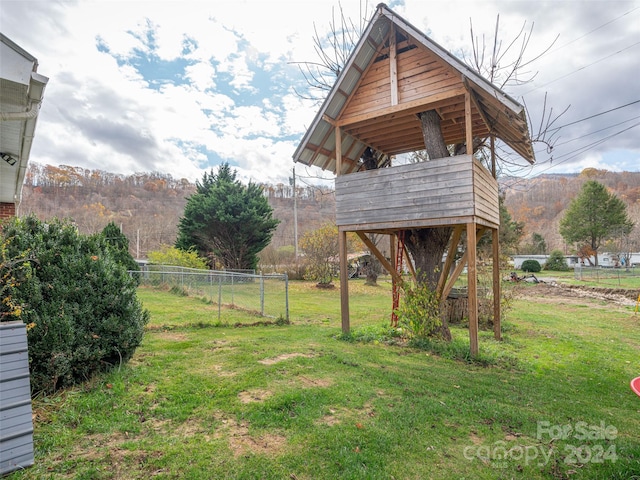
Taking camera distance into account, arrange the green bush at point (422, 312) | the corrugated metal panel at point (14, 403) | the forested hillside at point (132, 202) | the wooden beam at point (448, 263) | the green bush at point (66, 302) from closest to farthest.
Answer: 1. the corrugated metal panel at point (14, 403)
2. the green bush at point (66, 302)
3. the wooden beam at point (448, 263)
4. the green bush at point (422, 312)
5. the forested hillside at point (132, 202)

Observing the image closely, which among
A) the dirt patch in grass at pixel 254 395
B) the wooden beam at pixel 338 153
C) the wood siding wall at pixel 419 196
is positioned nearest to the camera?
the dirt patch in grass at pixel 254 395

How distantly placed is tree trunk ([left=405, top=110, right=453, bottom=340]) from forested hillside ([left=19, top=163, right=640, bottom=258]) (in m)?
31.4

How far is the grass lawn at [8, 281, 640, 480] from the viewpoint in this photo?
250cm

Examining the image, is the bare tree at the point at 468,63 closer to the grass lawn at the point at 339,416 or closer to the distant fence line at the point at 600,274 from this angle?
the grass lawn at the point at 339,416

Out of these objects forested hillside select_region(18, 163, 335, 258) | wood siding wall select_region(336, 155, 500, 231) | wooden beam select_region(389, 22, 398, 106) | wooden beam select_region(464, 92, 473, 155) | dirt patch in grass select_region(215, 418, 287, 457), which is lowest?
dirt patch in grass select_region(215, 418, 287, 457)

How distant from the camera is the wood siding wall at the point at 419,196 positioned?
226 inches

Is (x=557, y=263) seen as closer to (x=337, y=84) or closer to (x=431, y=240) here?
(x=431, y=240)

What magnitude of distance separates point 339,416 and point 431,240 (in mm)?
4866

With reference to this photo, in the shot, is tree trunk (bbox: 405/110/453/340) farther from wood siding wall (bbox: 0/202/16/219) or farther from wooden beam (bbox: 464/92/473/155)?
wood siding wall (bbox: 0/202/16/219)

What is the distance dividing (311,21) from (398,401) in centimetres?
852

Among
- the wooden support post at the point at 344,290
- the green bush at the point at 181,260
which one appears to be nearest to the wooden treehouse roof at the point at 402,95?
the wooden support post at the point at 344,290

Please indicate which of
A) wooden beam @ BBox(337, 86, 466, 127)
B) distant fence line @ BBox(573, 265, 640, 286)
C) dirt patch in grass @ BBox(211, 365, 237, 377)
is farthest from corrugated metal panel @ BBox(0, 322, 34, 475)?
distant fence line @ BBox(573, 265, 640, 286)

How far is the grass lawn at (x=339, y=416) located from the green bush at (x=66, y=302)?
29cm

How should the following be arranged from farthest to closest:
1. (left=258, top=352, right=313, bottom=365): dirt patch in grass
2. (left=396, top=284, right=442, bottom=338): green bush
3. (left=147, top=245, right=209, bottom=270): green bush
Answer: (left=147, top=245, right=209, bottom=270): green bush < (left=396, top=284, right=442, bottom=338): green bush < (left=258, top=352, right=313, bottom=365): dirt patch in grass
